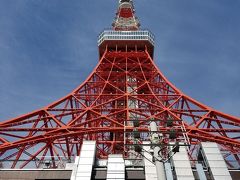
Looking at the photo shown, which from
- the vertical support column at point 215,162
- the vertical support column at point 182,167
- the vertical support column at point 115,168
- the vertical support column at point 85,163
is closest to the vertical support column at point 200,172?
the vertical support column at point 182,167

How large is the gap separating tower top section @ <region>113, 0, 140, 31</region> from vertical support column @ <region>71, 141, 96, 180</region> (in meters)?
19.9

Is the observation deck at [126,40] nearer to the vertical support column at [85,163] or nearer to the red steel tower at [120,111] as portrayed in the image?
the red steel tower at [120,111]

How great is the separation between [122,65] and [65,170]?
51.4ft

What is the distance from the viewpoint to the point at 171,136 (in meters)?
8.07

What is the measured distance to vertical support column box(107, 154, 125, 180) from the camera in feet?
37.2

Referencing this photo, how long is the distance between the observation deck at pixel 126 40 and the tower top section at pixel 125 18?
3387 mm

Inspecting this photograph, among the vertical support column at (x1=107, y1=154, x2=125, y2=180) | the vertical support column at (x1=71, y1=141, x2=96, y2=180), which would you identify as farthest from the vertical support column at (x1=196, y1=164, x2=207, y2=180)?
the vertical support column at (x1=71, y1=141, x2=96, y2=180)

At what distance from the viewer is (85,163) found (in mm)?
11797

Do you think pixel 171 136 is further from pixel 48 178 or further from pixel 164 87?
pixel 164 87

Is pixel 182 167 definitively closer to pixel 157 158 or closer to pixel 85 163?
pixel 85 163

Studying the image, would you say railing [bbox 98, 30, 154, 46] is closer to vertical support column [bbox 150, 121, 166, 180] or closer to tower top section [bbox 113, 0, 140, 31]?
tower top section [bbox 113, 0, 140, 31]

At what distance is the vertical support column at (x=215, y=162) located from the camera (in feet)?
37.5

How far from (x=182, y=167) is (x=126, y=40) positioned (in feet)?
55.5

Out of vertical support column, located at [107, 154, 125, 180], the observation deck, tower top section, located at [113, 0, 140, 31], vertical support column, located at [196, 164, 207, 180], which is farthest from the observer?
tower top section, located at [113, 0, 140, 31]
